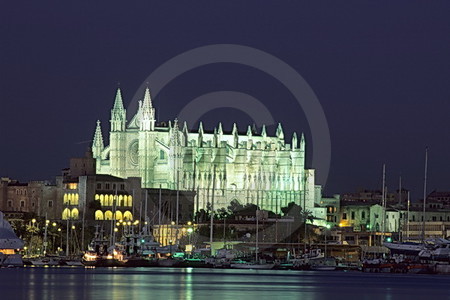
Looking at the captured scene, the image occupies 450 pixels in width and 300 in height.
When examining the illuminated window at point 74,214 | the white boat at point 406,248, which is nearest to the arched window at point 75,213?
the illuminated window at point 74,214

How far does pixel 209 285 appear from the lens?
111 meters

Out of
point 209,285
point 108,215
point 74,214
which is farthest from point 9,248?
point 108,215

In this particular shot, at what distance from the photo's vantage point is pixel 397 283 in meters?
120

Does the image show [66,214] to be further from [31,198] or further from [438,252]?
[438,252]

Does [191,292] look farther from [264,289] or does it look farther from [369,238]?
[369,238]

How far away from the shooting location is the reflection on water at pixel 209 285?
321 ft

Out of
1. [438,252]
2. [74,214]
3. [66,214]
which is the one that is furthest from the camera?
[66,214]

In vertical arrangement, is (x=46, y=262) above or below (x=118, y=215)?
below

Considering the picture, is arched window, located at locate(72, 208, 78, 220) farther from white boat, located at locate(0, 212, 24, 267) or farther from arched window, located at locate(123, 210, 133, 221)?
white boat, located at locate(0, 212, 24, 267)

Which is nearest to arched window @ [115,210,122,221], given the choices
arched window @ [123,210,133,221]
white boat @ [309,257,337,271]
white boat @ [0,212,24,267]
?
arched window @ [123,210,133,221]

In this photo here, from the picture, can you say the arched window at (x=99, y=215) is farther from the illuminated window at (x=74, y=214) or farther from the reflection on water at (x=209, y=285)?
the reflection on water at (x=209, y=285)

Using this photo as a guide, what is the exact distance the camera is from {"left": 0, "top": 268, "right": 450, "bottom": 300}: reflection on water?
9781 centimetres

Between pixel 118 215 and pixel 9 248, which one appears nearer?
pixel 9 248

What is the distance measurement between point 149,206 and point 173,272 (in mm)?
48640
